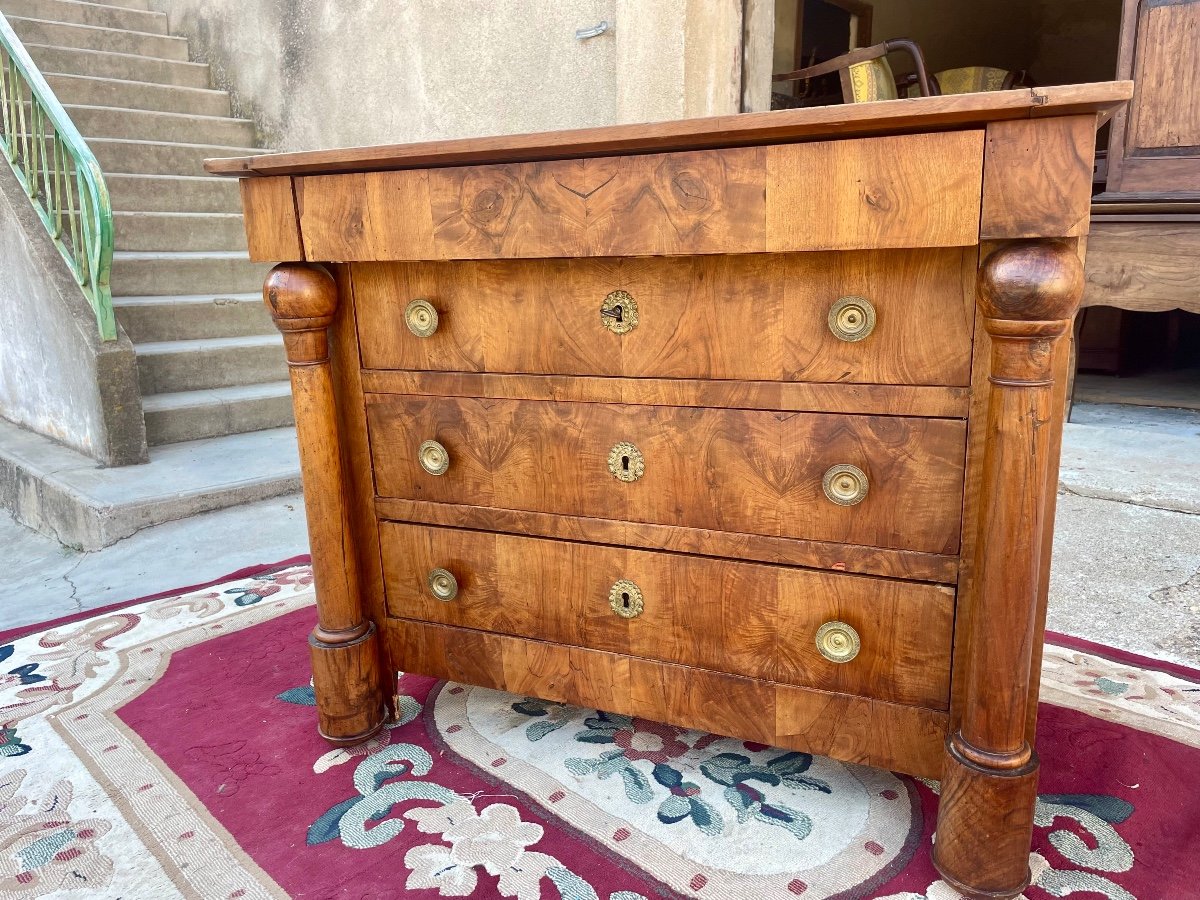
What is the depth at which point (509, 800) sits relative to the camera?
1276mm

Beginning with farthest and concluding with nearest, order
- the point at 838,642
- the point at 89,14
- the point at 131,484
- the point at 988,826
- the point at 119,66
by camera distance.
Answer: the point at 89,14
the point at 119,66
the point at 131,484
the point at 838,642
the point at 988,826

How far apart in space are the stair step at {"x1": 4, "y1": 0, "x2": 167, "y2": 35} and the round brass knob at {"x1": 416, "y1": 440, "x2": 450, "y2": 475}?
5.28 meters

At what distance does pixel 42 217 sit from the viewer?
3125 mm

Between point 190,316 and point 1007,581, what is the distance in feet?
11.7

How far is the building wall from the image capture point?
10.5ft

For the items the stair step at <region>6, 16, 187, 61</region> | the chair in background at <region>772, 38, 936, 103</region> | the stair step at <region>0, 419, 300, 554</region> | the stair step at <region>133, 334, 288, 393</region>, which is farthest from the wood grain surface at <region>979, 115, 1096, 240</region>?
the stair step at <region>6, 16, 187, 61</region>

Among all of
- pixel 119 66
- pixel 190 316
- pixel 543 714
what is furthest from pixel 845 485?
pixel 119 66

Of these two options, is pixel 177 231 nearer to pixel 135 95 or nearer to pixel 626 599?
pixel 135 95

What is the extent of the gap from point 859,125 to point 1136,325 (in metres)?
4.94

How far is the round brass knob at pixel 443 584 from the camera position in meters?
1.38

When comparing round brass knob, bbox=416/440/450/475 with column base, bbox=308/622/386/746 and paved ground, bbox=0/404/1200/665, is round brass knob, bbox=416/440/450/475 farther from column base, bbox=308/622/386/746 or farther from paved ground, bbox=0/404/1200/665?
paved ground, bbox=0/404/1200/665

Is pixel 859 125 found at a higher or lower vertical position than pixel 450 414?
higher

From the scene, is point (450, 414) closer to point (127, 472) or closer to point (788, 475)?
point (788, 475)

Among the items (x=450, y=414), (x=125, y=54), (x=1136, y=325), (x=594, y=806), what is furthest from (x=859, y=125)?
(x=125, y=54)
